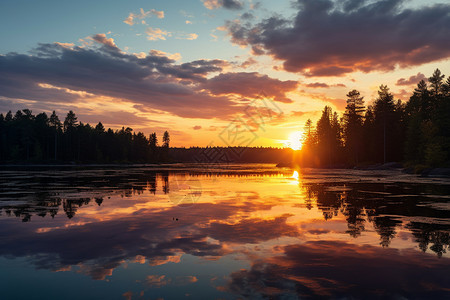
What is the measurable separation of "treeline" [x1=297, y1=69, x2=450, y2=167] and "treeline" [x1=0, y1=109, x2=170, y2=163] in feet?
284

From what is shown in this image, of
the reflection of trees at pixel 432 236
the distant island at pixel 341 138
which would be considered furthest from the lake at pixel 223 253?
the distant island at pixel 341 138

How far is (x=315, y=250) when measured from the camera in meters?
8.91

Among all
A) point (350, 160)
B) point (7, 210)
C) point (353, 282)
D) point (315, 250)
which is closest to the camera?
point (353, 282)

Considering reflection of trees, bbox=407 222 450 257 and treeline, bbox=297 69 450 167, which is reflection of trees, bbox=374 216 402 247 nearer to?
reflection of trees, bbox=407 222 450 257

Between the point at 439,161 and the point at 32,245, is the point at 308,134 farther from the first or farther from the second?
the point at 32,245

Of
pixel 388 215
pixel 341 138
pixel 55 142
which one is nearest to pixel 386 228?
pixel 388 215

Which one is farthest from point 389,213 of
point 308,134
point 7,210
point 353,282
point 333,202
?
point 308,134

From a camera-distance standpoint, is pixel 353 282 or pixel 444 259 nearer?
pixel 353 282

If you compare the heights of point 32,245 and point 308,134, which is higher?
point 308,134

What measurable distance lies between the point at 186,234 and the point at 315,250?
4532mm

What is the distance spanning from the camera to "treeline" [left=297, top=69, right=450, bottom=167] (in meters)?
58.6

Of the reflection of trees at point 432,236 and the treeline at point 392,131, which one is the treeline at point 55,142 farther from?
the reflection of trees at point 432,236

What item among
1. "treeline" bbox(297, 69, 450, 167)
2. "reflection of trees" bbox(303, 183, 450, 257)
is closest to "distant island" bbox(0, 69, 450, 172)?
"treeline" bbox(297, 69, 450, 167)

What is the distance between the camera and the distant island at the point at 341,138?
6164 centimetres
